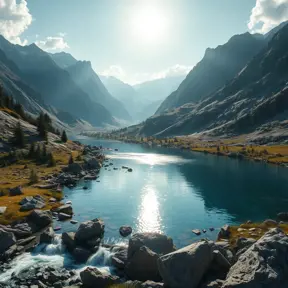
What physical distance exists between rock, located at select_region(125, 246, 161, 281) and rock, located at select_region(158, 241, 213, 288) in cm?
494

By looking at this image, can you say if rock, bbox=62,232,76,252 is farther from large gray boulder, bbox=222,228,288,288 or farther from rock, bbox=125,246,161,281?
large gray boulder, bbox=222,228,288,288

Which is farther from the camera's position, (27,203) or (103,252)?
(27,203)

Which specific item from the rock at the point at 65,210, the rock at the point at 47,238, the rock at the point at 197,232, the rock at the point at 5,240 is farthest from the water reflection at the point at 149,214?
the rock at the point at 5,240

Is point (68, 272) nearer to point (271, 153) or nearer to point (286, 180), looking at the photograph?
point (286, 180)

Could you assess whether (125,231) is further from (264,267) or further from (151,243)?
(264,267)

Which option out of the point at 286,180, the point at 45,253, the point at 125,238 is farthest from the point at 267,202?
the point at 45,253

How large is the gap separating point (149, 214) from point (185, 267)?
3770cm

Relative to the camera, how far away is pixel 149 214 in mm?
69562

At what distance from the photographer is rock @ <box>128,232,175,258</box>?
40.5m

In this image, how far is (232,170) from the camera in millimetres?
135875

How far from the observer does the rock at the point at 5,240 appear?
46.1 metres

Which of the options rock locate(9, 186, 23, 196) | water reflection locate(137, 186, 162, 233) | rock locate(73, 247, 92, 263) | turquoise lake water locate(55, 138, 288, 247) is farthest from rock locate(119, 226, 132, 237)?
rock locate(9, 186, 23, 196)

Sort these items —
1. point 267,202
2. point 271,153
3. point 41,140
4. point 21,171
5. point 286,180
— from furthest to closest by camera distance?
point 271,153
point 41,140
point 286,180
point 21,171
point 267,202

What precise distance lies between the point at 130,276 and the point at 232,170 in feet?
347
